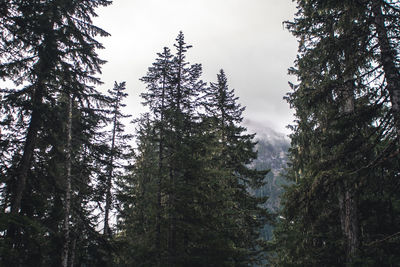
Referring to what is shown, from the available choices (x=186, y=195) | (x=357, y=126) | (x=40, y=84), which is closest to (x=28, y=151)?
(x=40, y=84)

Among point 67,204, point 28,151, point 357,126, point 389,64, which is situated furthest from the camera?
point 67,204

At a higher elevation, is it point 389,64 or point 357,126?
point 389,64

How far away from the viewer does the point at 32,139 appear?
9992 millimetres

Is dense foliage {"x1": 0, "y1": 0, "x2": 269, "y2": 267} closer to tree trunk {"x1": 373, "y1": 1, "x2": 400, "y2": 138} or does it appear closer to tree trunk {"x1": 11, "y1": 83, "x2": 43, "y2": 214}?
tree trunk {"x1": 11, "y1": 83, "x2": 43, "y2": 214}

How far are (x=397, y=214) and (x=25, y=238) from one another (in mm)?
13784

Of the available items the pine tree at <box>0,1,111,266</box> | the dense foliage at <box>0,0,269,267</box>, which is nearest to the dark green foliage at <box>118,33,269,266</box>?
the dense foliage at <box>0,0,269,267</box>

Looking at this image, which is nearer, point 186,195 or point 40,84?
point 40,84

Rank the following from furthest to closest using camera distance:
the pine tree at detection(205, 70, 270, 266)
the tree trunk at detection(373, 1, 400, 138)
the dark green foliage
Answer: the pine tree at detection(205, 70, 270, 266) < the dark green foliage < the tree trunk at detection(373, 1, 400, 138)

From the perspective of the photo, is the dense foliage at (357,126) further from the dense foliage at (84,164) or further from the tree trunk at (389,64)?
the dense foliage at (84,164)

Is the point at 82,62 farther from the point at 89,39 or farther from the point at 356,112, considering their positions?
the point at 356,112

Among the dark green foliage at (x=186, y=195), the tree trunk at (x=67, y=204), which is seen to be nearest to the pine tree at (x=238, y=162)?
the dark green foliage at (x=186, y=195)

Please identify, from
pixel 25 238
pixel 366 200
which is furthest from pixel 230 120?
pixel 25 238

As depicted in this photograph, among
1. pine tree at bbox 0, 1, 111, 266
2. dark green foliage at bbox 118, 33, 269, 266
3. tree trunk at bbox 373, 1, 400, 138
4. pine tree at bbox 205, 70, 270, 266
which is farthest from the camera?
pine tree at bbox 205, 70, 270, 266

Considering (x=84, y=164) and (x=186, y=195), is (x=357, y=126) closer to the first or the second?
(x=186, y=195)
